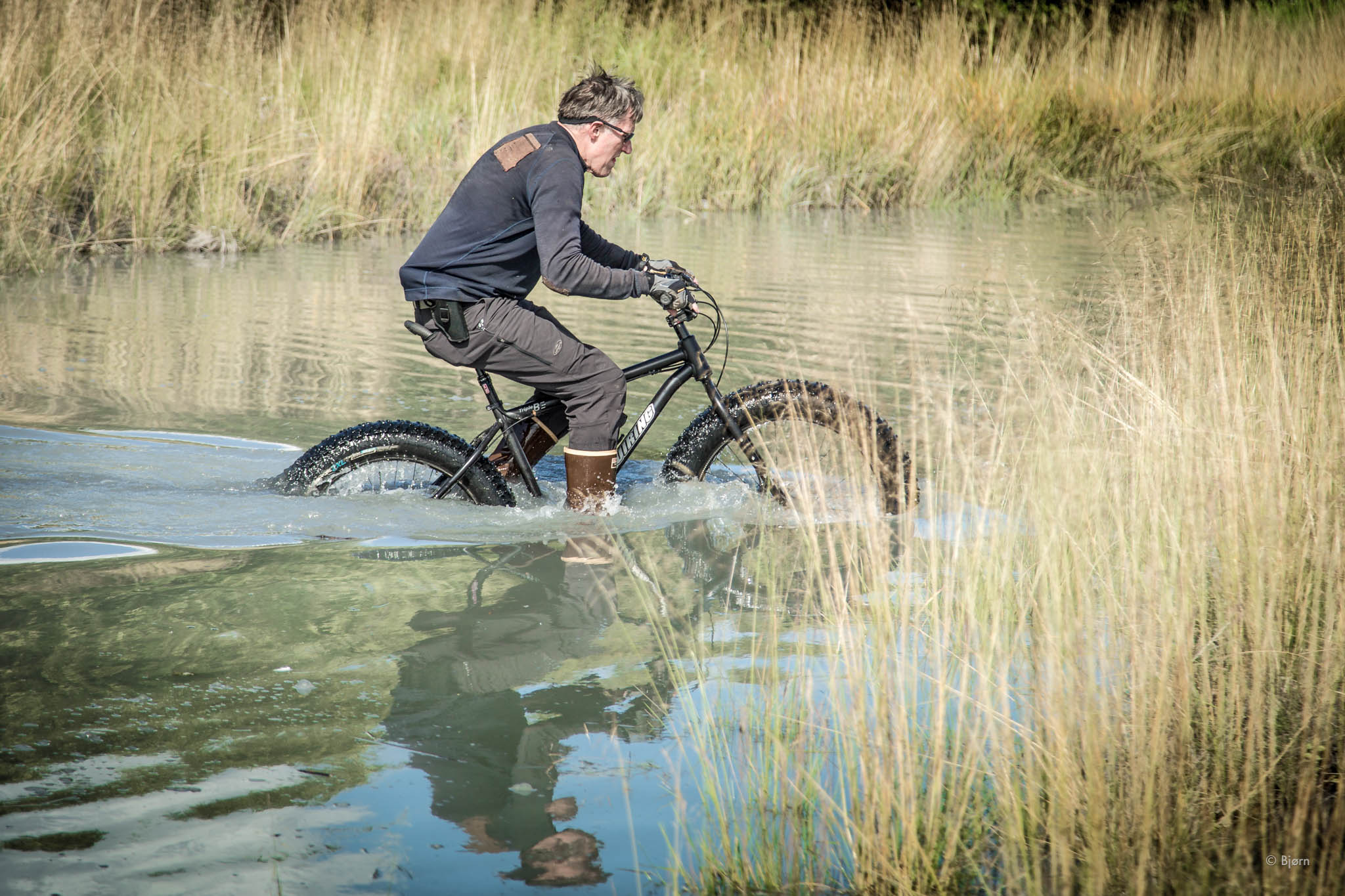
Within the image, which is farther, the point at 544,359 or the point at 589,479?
the point at 589,479

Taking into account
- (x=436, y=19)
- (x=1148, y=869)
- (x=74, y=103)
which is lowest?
(x=1148, y=869)

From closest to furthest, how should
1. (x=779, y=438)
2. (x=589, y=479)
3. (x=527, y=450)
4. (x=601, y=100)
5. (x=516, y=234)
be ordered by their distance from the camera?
1. (x=601, y=100)
2. (x=516, y=234)
3. (x=589, y=479)
4. (x=527, y=450)
5. (x=779, y=438)

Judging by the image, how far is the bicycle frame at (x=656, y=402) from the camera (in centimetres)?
559

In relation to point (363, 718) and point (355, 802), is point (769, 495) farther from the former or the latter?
point (355, 802)

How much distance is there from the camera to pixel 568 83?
1577cm

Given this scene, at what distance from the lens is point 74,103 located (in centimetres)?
1198

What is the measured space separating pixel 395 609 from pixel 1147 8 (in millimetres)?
22524

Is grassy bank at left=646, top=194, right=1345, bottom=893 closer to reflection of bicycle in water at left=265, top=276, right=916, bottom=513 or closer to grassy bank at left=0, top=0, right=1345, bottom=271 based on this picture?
reflection of bicycle in water at left=265, top=276, right=916, bottom=513

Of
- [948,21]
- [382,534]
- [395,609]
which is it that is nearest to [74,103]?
[382,534]

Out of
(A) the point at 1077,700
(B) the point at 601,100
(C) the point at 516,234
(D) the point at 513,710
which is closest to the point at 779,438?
(C) the point at 516,234

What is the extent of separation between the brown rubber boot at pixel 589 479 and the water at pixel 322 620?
150 millimetres

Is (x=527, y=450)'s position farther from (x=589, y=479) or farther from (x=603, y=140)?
(x=603, y=140)

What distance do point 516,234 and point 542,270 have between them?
23 centimetres

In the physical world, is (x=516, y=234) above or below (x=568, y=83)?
below
